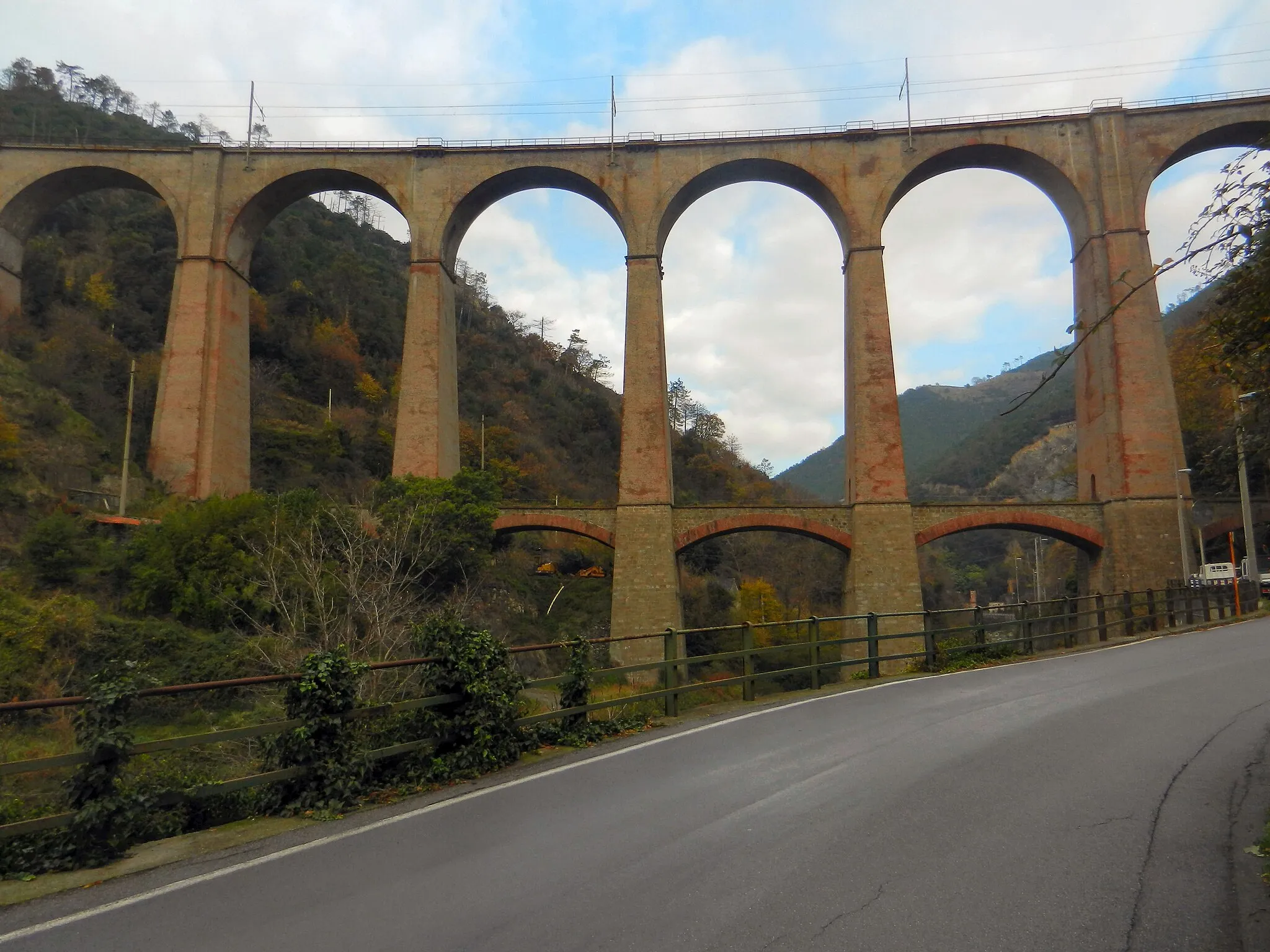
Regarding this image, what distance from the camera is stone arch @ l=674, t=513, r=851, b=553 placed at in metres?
26.4

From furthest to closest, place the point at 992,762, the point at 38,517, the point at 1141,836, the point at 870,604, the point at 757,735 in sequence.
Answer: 1. the point at 870,604
2. the point at 38,517
3. the point at 757,735
4. the point at 992,762
5. the point at 1141,836

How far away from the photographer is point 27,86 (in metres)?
57.0

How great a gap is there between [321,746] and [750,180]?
2757 centimetres

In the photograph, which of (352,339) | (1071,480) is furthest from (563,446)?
(1071,480)

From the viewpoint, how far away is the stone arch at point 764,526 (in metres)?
26.4

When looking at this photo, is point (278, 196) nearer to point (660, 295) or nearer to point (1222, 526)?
point (660, 295)

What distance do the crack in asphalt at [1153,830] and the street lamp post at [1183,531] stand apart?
65.4 ft

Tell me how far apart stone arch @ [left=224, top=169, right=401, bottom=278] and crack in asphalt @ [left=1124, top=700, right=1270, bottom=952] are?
27.3 metres

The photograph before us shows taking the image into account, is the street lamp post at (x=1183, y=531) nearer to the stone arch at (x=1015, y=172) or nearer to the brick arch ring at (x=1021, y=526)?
the brick arch ring at (x=1021, y=526)

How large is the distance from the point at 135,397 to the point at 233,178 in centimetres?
1044

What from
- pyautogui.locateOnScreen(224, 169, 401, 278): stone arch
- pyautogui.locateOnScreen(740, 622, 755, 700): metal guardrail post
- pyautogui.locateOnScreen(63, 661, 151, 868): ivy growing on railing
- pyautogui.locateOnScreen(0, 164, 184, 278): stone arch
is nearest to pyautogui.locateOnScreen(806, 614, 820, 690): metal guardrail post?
pyautogui.locateOnScreen(740, 622, 755, 700): metal guardrail post

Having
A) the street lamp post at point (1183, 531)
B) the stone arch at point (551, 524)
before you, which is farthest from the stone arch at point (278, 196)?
the street lamp post at point (1183, 531)

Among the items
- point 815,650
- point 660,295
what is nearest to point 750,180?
point 660,295

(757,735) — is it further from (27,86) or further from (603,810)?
(27,86)
